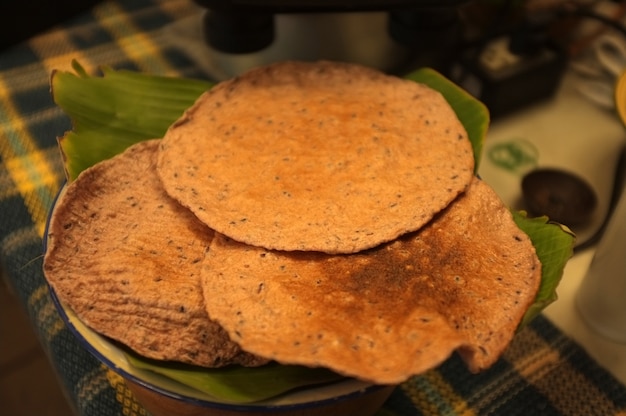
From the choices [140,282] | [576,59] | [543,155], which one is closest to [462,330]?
[140,282]

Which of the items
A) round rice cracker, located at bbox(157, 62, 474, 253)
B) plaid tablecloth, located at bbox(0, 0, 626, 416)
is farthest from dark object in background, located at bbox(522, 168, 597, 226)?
round rice cracker, located at bbox(157, 62, 474, 253)

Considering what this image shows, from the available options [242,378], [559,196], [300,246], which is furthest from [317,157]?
[559,196]

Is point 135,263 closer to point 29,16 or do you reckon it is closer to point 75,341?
point 75,341

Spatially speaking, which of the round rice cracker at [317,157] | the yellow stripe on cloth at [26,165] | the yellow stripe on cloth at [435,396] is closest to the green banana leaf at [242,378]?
the round rice cracker at [317,157]

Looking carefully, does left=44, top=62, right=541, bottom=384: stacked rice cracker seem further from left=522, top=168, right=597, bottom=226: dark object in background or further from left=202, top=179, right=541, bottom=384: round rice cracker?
left=522, top=168, right=597, bottom=226: dark object in background

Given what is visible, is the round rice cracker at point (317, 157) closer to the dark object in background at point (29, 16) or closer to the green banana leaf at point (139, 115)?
the green banana leaf at point (139, 115)

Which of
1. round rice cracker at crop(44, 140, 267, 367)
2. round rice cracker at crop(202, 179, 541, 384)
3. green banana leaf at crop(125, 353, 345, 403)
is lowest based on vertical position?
green banana leaf at crop(125, 353, 345, 403)
